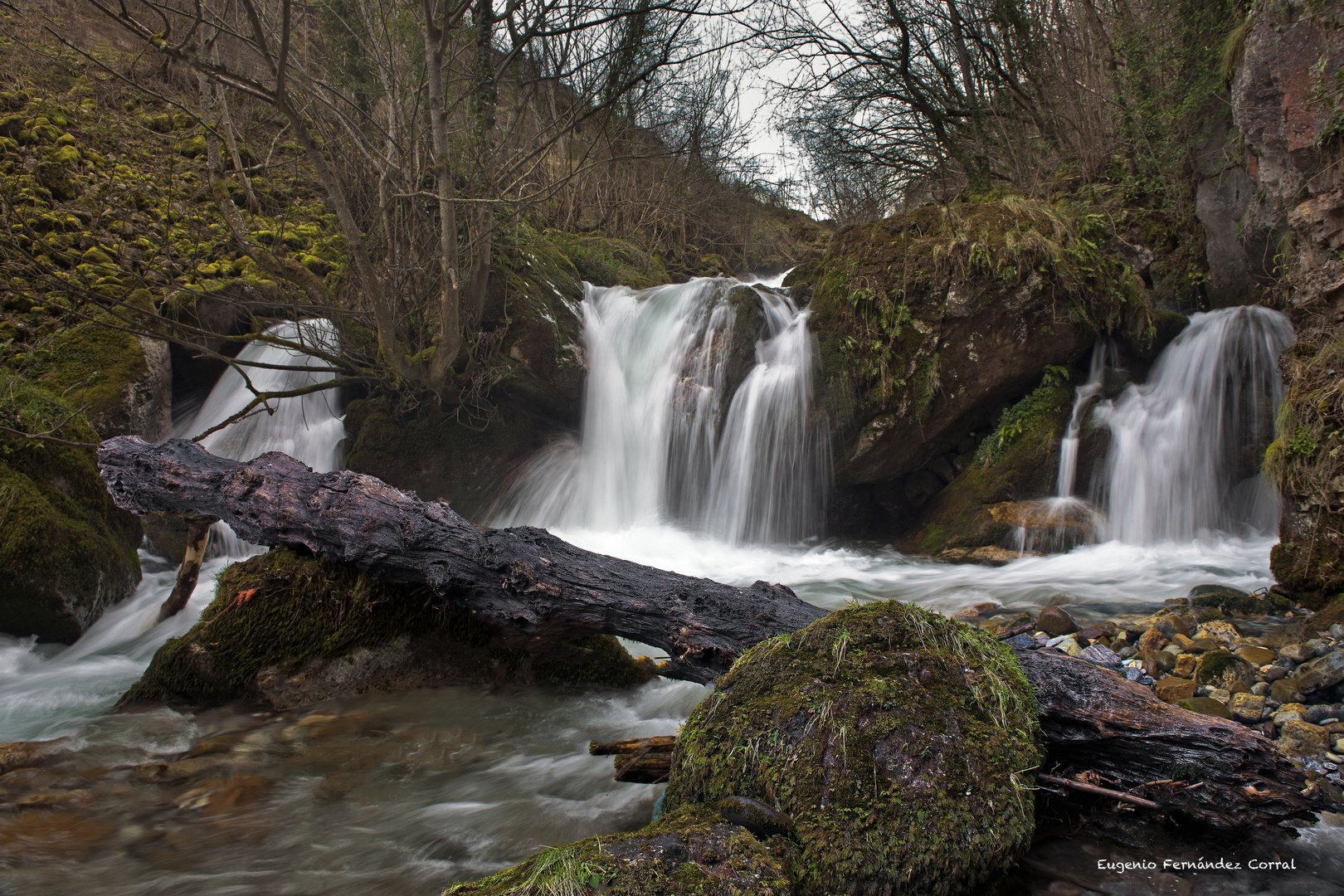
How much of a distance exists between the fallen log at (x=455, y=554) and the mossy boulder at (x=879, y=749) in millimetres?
708

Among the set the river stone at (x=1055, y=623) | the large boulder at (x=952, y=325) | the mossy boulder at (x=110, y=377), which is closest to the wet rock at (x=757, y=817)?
the river stone at (x=1055, y=623)

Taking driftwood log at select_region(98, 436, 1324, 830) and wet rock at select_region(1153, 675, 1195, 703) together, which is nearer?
driftwood log at select_region(98, 436, 1324, 830)

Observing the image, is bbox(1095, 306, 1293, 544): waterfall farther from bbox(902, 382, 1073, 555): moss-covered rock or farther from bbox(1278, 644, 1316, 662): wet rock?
bbox(1278, 644, 1316, 662): wet rock

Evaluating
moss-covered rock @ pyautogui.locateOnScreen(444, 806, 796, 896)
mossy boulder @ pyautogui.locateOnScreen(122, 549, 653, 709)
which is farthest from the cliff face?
mossy boulder @ pyautogui.locateOnScreen(122, 549, 653, 709)

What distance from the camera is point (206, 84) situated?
8328 mm

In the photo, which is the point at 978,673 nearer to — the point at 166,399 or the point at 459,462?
the point at 459,462

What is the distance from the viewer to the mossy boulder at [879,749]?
1.72 m

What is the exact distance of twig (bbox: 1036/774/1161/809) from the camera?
6.15 ft

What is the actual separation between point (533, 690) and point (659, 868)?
243 centimetres

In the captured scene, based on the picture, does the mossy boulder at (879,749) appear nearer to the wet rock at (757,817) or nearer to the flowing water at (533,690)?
the wet rock at (757,817)

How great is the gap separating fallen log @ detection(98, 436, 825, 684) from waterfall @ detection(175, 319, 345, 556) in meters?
5.07

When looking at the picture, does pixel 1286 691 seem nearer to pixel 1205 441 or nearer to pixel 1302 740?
pixel 1302 740

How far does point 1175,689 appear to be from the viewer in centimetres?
331

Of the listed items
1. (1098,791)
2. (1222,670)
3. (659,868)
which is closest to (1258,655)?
(1222,670)
